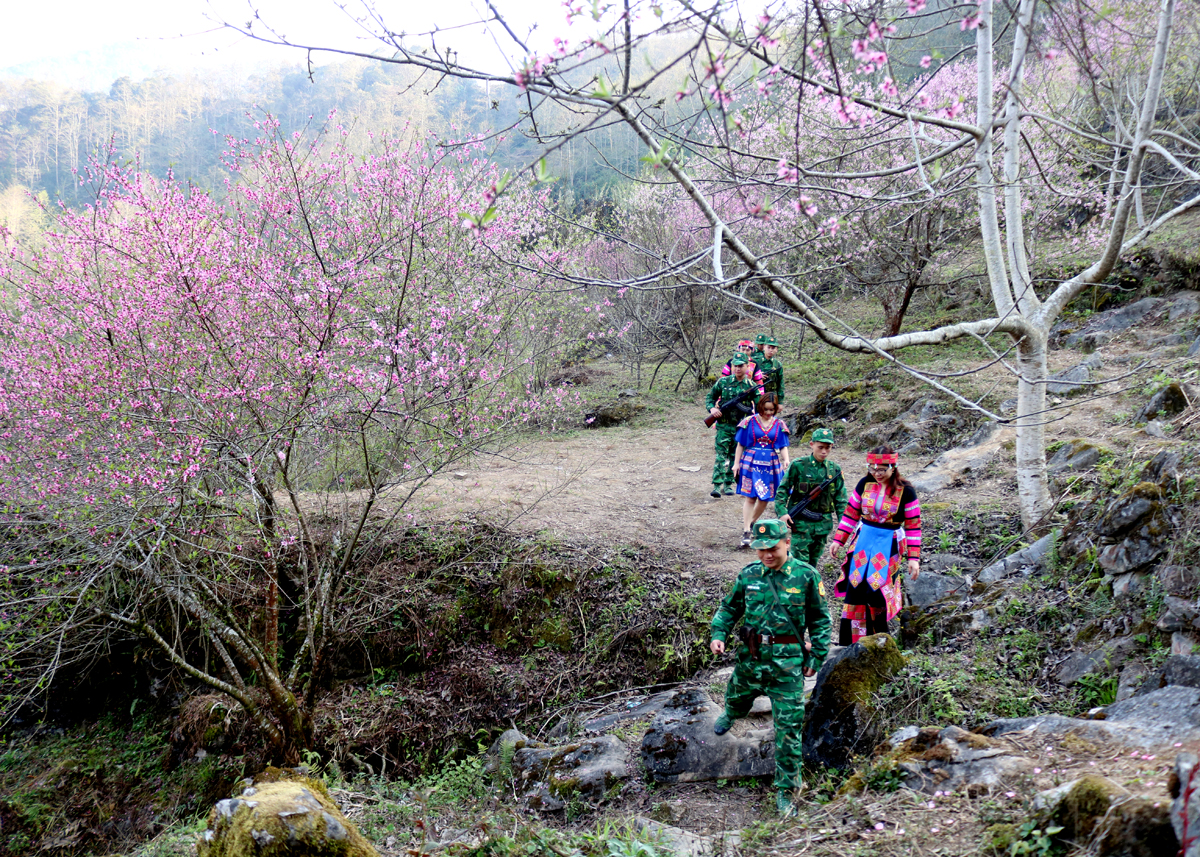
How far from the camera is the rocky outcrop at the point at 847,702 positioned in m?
4.00

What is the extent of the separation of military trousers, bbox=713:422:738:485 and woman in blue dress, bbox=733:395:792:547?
768 mm

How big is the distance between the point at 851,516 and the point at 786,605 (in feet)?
4.33

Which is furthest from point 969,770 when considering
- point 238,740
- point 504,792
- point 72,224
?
point 72,224

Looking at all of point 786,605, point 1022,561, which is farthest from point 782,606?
point 1022,561

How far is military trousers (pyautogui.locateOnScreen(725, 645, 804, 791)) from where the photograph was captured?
3.79 metres

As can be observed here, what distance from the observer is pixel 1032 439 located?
568 centimetres

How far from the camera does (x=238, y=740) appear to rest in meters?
6.50

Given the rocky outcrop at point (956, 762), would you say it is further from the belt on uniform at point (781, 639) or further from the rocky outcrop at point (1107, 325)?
the rocky outcrop at point (1107, 325)

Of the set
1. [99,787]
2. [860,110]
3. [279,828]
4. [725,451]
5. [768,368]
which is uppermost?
[860,110]

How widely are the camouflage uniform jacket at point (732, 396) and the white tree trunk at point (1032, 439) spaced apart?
2787mm

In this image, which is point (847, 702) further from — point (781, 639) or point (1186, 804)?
point (1186, 804)

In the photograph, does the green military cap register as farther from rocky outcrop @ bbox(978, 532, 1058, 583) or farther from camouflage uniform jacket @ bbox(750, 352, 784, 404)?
camouflage uniform jacket @ bbox(750, 352, 784, 404)

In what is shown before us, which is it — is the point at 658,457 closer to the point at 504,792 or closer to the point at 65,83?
the point at 504,792

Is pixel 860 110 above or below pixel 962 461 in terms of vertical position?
above
